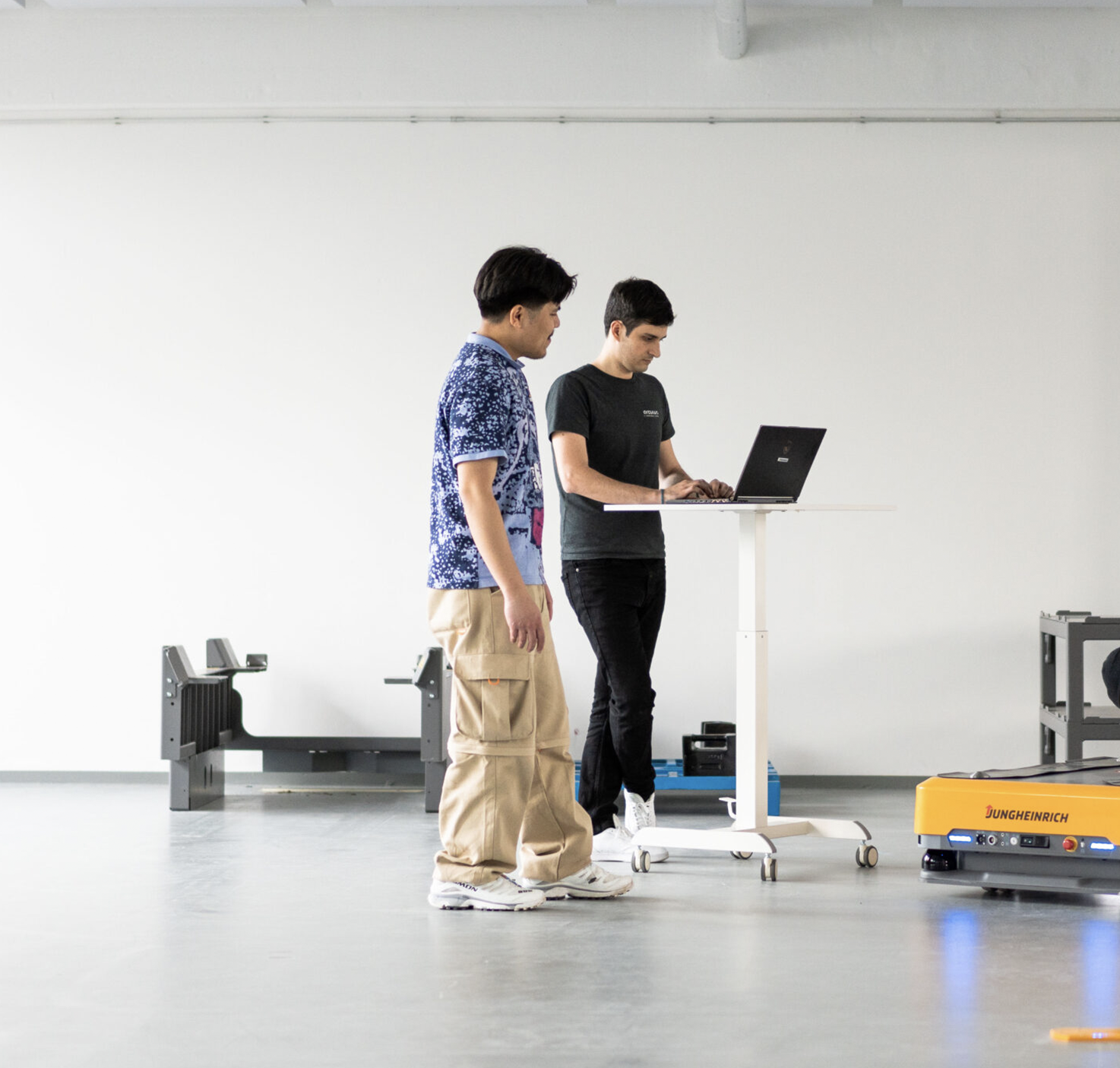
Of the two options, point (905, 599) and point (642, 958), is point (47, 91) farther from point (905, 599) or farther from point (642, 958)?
point (642, 958)

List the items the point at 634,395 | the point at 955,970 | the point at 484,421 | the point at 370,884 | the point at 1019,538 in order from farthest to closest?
the point at 1019,538, the point at 634,395, the point at 370,884, the point at 484,421, the point at 955,970

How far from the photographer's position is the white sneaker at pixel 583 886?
9.28ft

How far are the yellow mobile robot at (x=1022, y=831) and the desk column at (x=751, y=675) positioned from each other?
1.31ft

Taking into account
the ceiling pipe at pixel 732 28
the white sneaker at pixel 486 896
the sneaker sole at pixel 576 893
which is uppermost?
the ceiling pipe at pixel 732 28

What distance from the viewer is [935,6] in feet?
15.2

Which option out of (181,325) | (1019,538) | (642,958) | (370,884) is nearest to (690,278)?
(1019,538)

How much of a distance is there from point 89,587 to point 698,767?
7.88 ft

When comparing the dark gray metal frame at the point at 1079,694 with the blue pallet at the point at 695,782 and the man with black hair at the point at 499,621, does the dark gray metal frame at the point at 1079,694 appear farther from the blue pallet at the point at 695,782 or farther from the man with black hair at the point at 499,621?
the man with black hair at the point at 499,621

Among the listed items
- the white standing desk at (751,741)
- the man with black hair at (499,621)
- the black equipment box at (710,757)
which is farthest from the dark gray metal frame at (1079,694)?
the man with black hair at (499,621)

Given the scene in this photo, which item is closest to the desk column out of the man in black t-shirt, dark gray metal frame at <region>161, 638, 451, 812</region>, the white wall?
the man in black t-shirt

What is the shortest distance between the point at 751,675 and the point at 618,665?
0.34 metres

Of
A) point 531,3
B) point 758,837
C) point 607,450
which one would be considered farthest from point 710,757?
point 531,3

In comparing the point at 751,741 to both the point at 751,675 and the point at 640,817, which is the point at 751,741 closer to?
→ the point at 751,675

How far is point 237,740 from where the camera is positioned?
4535 mm
